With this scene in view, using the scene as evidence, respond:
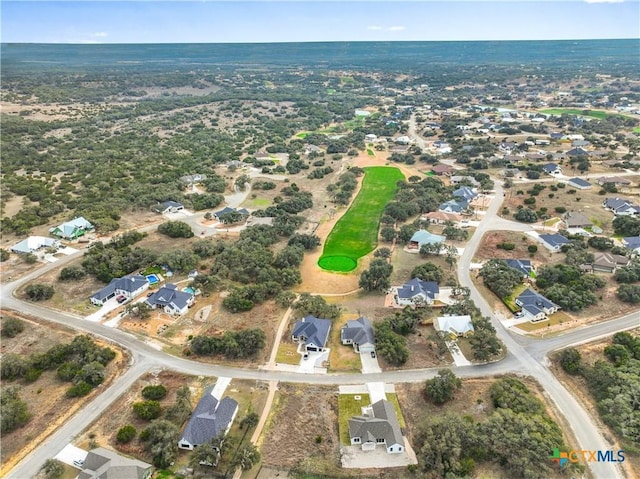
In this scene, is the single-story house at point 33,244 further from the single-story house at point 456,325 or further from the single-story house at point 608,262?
the single-story house at point 608,262

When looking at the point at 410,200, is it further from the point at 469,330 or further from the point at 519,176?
the point at 469,330

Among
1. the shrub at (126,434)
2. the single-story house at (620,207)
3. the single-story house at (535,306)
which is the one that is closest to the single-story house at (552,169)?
the single-story house at (620,207)

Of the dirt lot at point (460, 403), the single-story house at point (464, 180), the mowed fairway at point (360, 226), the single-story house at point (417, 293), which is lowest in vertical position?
the mowed fairway at point (360, 226)

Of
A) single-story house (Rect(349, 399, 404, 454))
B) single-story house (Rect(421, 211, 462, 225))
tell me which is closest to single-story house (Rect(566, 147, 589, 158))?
single-story house (Rect(421, 211, 462, 225))

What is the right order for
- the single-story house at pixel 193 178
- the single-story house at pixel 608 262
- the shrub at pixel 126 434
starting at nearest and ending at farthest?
the shrub at pixel 126 434 < the single-story house at pixel 608 262 < the single-story house at pixel 193 178

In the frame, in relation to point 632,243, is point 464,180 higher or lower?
lower

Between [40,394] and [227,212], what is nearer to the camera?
[40,394]

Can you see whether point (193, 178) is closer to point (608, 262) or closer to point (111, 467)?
point (111, 467)

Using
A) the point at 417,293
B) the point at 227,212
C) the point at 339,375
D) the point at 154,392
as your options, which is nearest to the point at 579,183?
the point at 417,293
